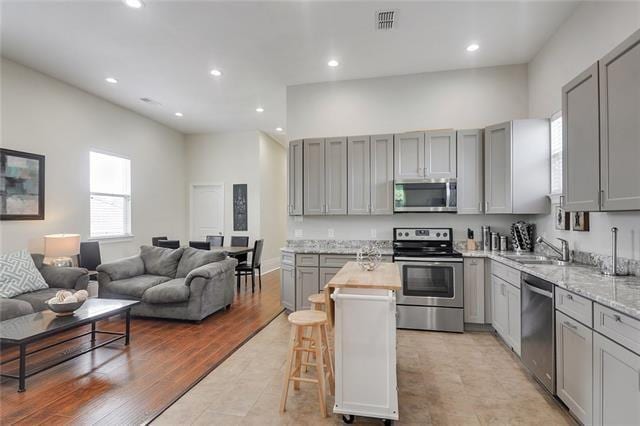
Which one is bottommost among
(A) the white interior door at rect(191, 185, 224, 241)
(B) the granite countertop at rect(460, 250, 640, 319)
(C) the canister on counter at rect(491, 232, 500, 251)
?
(B) the granite countertop at rect(460, 250, 640, 319)

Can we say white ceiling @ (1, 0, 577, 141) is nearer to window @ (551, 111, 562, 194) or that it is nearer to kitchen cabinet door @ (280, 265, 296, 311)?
window @ (551, 111, 562, 194)

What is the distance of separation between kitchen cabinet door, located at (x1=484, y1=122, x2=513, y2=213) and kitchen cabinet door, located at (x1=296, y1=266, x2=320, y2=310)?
233 cm

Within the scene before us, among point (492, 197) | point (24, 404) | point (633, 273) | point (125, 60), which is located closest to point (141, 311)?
point (24, 404)

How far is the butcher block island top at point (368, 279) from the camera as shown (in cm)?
204

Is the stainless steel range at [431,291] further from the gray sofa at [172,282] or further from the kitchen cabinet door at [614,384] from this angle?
the gray sofa at [172,282]

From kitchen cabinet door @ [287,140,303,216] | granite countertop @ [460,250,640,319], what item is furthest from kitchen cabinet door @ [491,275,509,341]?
kitchen cabinet door @ [287,140,303,216]

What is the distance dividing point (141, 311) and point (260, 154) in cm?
438

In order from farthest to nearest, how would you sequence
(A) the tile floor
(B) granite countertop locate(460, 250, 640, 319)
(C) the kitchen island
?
1. (A) the tile floor
2. (C) the kitchen island
3. (B) granite countertop locate(460, 250, 640, 319)

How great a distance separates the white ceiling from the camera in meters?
3.13

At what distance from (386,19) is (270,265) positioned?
6127 mm

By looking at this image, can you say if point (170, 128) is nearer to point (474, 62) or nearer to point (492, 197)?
point (474, 62)

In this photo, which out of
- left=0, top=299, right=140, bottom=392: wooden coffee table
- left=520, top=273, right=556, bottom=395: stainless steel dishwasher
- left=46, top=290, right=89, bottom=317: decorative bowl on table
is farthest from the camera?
left=46, top=290, right=89, bottom=317: decorative bowl on table

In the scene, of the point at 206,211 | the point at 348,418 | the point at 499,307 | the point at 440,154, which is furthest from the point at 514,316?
the point at 206,211

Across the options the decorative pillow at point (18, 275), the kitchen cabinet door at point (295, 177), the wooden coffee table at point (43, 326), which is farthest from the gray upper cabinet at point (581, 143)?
the decorative pillow at point (18, 275)
